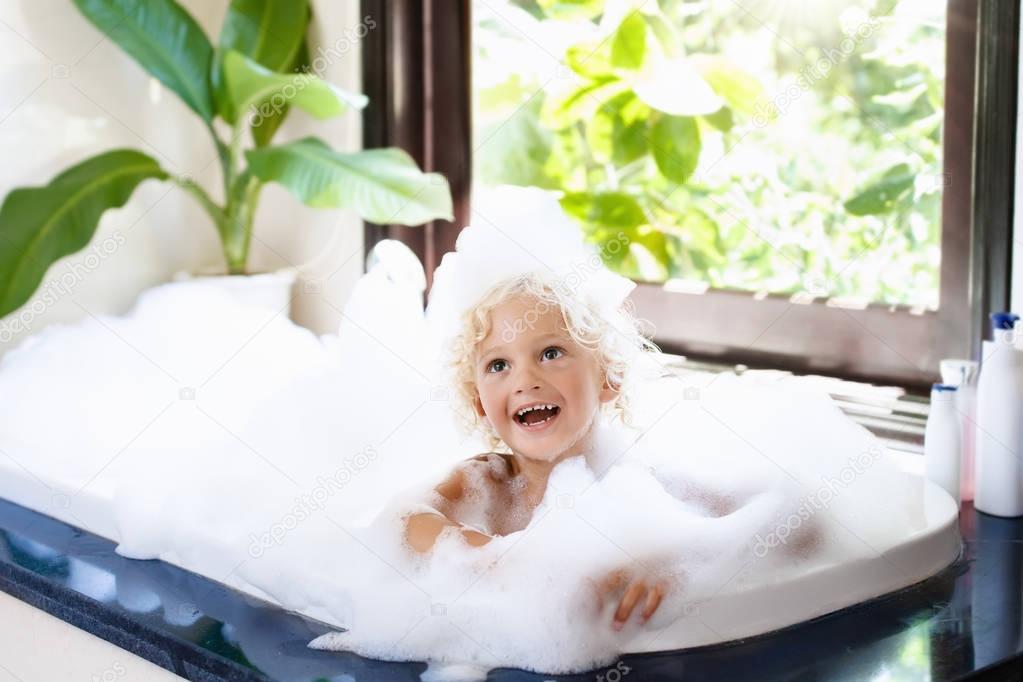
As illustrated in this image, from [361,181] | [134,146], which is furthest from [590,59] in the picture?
[134,146]

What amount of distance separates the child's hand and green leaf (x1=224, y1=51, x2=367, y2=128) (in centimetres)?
141

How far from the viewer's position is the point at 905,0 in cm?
216

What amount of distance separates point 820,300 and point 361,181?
0.92 m

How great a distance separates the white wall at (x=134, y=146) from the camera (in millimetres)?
2545

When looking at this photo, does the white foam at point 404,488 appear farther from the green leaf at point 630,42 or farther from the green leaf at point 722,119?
the green leaf at point 630,42

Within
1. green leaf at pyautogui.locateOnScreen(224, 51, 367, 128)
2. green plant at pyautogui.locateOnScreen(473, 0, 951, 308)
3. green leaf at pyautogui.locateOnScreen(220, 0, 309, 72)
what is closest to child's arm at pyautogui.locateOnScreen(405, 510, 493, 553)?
green plant at pyautogui.locateOnScreen(473, 0, 951, 308)

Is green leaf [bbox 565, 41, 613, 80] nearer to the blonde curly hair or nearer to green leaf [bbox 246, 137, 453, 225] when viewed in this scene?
green leaf [bbox 246, 137, 453, 225]

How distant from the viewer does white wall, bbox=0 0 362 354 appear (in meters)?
2.54

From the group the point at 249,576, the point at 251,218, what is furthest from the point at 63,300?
the point at 249,576

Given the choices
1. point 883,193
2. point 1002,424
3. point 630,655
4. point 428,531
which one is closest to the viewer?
point 630,655

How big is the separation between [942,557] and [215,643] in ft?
3.00

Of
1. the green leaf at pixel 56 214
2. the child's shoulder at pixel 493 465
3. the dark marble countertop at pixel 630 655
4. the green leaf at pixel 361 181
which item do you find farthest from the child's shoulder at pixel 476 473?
the green leaf at pixel 56 214

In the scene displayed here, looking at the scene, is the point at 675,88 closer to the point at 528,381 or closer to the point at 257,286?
the point at 257,286

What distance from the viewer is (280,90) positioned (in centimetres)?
257
